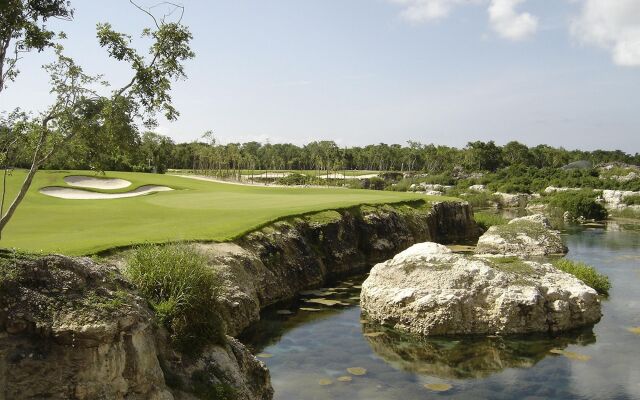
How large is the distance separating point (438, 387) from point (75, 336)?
31.3 ft

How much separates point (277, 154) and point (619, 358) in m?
149

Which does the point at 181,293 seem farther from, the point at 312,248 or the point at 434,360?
the point at 312,248

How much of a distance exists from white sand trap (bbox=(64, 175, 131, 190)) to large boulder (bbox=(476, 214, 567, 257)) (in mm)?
36385

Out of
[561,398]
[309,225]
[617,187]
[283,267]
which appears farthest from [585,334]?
[617,187]

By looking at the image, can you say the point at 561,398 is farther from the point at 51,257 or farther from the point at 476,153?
the point at 476,153

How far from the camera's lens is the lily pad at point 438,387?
14648 millimetres

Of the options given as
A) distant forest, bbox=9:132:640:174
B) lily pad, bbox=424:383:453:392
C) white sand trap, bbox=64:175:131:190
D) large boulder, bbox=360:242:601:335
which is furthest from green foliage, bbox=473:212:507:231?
distant forest, bbox=9:132:640:174

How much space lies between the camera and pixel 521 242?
35.2 m

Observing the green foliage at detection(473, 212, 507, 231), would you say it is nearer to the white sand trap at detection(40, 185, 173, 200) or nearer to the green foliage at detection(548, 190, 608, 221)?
the green foliage at detection(548, 190, 608, 221)

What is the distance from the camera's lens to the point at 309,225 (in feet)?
98.4

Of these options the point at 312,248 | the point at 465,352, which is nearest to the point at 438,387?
the point at 465,352

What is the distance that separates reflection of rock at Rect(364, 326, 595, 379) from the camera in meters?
16.1

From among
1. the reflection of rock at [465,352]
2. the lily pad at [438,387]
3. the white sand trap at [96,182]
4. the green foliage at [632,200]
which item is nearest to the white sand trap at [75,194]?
the white sand trap at [96,182]

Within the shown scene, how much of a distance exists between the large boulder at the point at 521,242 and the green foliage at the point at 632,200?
38.4 m
